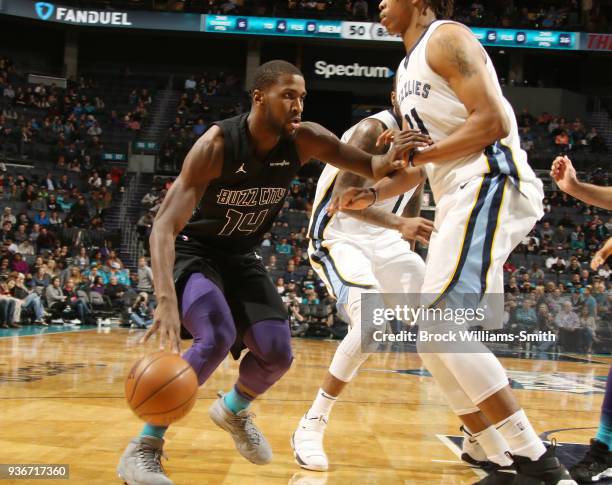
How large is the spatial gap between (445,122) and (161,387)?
171 centimetres

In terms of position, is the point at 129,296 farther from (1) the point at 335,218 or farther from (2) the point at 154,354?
(2) the point at 154,354

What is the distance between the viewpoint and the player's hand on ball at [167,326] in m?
3.01

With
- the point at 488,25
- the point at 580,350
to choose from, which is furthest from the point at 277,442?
the point at 488,25

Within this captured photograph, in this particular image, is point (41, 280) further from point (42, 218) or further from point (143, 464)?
point (143, 464)

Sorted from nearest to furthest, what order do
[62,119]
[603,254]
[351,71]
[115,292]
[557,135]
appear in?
1. [603,254]
2. [115,292]
3. [557,135]
4. [62,119]
5. [351,71]

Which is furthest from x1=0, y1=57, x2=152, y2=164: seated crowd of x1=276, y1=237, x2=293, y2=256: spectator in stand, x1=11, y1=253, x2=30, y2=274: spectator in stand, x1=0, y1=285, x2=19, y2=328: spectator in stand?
x1=0, y1=285, x2=19, y2=328: spectator in stand

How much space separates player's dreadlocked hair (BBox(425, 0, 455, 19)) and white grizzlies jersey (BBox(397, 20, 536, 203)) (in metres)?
0.21

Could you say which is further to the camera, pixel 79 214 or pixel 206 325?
pixel 79 214

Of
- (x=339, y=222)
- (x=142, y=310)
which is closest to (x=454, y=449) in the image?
(x=339, y=222)

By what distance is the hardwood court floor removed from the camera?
11.8 feet

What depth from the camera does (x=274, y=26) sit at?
2364 cm

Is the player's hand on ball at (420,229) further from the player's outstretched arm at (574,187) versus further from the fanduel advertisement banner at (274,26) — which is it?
the fanduel advertisement banner at (274,26)

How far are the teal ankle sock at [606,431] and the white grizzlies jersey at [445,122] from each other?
135cm

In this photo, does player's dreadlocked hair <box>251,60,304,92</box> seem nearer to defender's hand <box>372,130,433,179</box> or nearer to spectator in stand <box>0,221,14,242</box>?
defender's hand <box>372,130,433,179</box>
